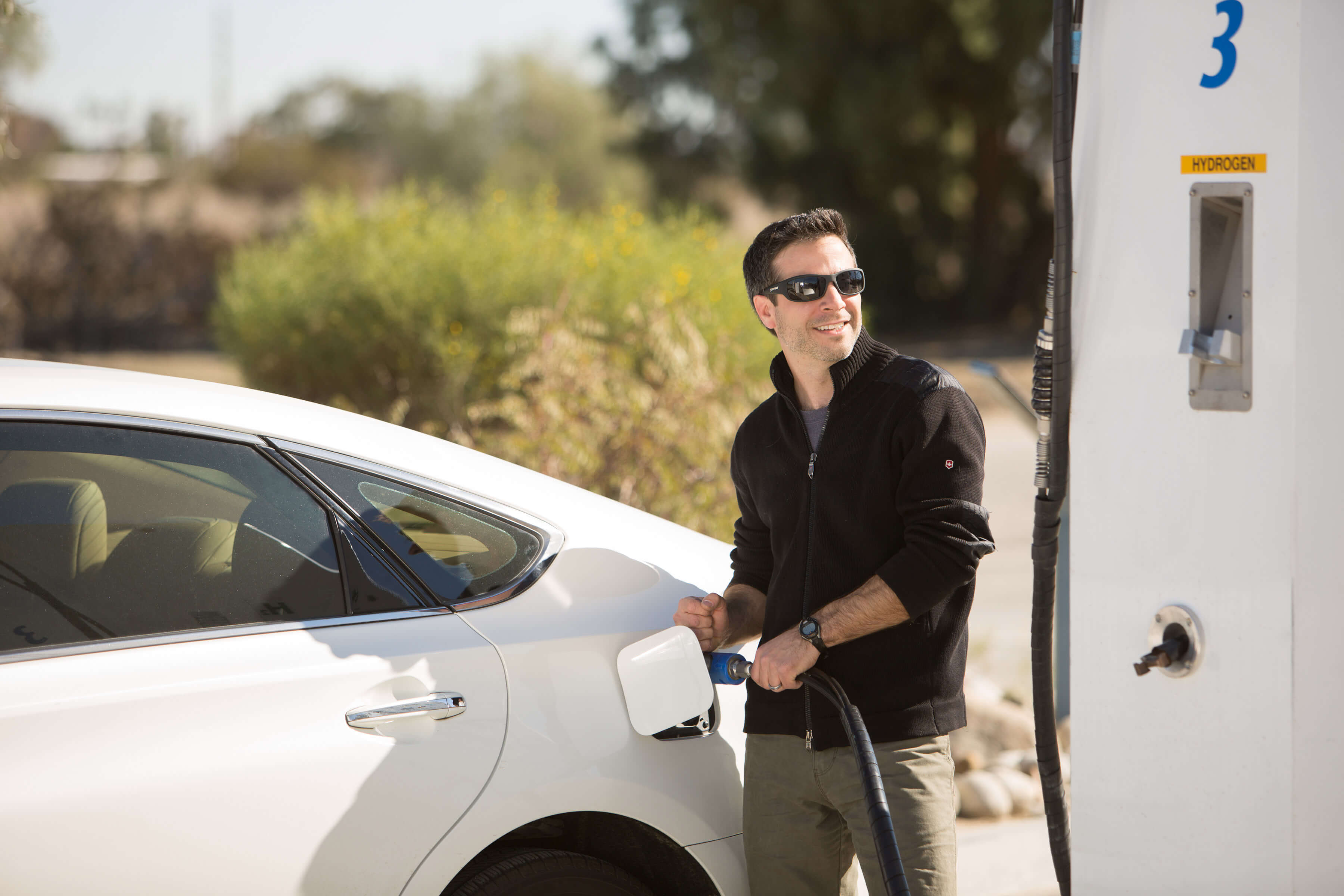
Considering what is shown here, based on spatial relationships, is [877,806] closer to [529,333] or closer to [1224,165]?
[1224,165]

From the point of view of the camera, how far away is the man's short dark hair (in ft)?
8.90

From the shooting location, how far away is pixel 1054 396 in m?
2.19

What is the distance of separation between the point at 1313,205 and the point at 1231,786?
0.92 m

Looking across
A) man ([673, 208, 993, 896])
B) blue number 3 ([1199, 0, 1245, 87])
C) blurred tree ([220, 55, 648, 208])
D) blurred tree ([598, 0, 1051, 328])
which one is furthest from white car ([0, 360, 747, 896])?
blurred tree ([220, 55, 648, 208])

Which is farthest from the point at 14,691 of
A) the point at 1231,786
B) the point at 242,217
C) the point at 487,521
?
the point at 242,217

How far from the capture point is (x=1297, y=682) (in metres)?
1.90

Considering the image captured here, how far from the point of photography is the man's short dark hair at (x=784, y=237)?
2.71m

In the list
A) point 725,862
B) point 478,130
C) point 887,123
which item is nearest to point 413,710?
point 725,862

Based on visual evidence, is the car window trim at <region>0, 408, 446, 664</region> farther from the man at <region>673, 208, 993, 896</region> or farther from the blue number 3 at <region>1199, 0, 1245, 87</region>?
the blue number 3 at <region>1199, 0, 1245, 87</region>

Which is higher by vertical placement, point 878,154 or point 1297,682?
point 878,154

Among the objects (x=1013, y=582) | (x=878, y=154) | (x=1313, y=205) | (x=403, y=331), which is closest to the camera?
(x=1313, y=205)

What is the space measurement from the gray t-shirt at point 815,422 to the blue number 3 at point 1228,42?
3.28 ft

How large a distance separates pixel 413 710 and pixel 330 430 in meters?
0.61

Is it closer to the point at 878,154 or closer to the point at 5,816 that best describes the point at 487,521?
the point at 5,816
